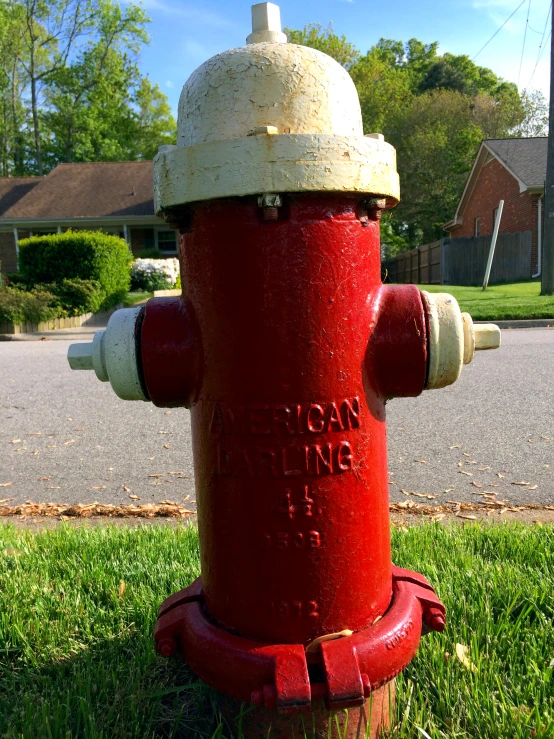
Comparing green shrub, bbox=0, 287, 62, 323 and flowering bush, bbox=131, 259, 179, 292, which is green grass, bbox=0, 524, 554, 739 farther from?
flowering bush, bbox=131, 259, 179, 292

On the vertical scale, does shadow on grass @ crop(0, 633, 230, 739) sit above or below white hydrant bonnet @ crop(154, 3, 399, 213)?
below

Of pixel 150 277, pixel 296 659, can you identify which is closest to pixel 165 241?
pixel 150 277

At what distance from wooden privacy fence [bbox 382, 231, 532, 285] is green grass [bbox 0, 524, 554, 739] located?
18.7 metres

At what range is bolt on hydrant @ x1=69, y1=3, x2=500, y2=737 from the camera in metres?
1.21

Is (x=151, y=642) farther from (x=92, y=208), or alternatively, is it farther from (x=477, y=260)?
(x=92, y=208)

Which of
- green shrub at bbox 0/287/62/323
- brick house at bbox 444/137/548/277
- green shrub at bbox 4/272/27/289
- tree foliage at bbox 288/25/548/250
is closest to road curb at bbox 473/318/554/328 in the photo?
green shrub at bbox 0/287/62/323

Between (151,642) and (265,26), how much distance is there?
1.64 meters

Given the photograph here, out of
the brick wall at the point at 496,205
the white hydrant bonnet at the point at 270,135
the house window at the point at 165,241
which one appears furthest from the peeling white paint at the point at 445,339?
the house window at the point at 165,241

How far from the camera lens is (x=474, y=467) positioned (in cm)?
365

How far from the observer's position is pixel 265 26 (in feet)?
4.42

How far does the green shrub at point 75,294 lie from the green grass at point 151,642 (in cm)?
1318

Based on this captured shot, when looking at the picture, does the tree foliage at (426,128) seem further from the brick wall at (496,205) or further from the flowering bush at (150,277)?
the flowering bush at (150,277)

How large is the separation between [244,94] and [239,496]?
2.69 ft

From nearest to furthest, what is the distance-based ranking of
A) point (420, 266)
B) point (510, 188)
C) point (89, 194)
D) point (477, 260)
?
point (477, 260), point (510, 188), point (89, 194), point (420, 266)
